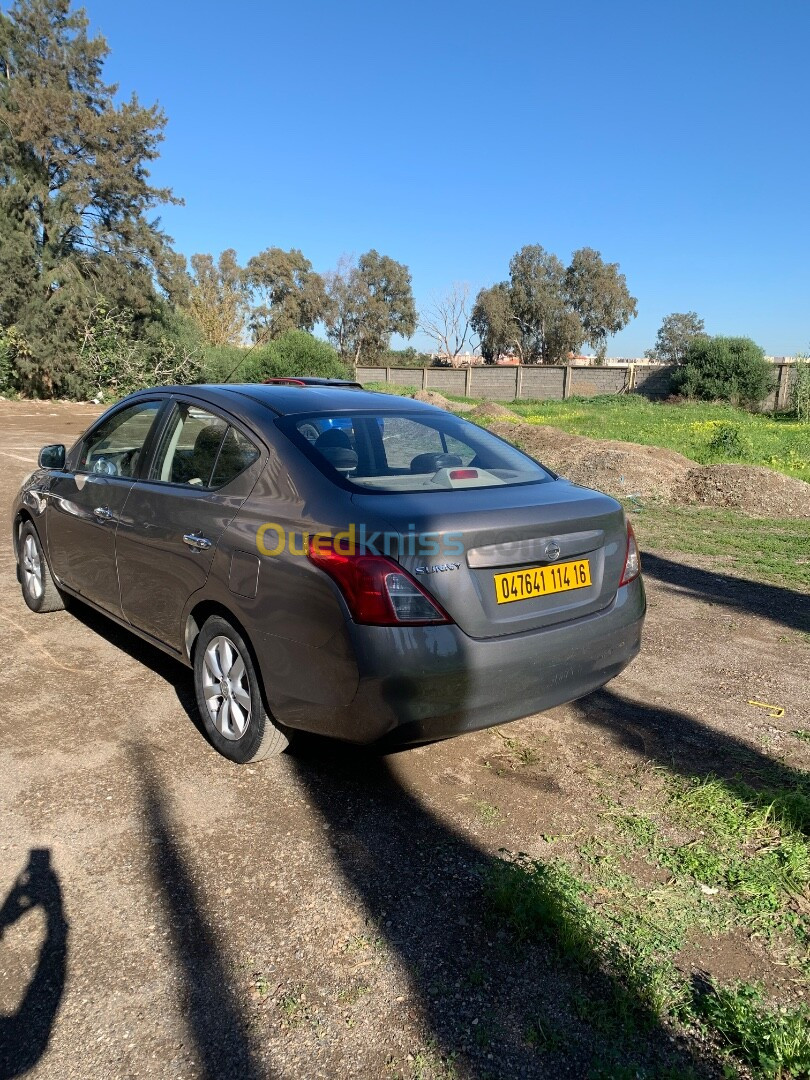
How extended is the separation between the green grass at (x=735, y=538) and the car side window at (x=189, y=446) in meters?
5.20

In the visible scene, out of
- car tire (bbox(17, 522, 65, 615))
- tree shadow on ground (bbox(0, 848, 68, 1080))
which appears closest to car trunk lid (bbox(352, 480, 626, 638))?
tree shadow on ground (bbox(0, 848, 68, 1080))

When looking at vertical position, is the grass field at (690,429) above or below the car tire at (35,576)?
above

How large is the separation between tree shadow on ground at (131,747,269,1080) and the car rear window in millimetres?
1518

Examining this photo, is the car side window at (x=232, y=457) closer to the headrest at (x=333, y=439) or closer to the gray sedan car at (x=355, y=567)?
the gray sedan car at (x=355, y=567)

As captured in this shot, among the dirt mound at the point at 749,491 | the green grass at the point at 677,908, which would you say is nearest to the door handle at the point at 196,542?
the green grass at the point at 677,908

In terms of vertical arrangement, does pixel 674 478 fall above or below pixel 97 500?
below

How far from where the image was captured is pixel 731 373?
128 feet

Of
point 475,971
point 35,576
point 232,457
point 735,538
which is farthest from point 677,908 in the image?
point 735,538

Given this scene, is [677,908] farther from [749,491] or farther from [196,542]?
A: [749,491]

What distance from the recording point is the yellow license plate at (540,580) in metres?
2.94

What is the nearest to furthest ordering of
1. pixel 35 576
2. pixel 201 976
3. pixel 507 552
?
pixel 201 976 → pixel 507 552 → pixel 35 576

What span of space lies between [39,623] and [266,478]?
2.98 meters

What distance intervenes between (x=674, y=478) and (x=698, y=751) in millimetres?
8819

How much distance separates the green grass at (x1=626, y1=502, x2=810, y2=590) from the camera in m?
7.27
